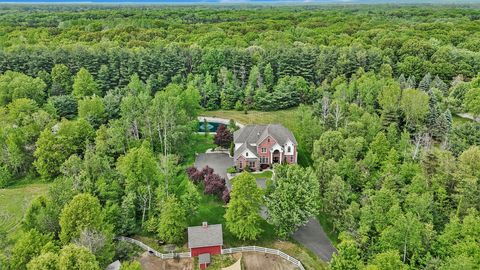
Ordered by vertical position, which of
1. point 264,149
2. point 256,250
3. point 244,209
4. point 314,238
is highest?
point 244,209

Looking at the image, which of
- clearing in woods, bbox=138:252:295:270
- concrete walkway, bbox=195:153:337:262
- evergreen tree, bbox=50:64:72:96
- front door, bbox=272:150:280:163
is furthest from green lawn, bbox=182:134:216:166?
evergreen tree, bbox=50:64:72:96

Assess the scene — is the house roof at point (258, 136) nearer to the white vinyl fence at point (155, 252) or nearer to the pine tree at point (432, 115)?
the white vinyl fence at point (155, 252)

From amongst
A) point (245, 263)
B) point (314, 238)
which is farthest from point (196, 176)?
point (314, 238)

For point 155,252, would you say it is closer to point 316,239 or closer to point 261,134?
point 316,239

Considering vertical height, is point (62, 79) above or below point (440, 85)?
above

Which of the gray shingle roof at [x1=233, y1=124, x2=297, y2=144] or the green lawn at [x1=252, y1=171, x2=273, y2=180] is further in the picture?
the gray shingle roof at [x1=233, y1=124, x2=297, y2=144]

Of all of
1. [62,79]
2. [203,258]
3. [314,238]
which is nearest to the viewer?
[203,258]

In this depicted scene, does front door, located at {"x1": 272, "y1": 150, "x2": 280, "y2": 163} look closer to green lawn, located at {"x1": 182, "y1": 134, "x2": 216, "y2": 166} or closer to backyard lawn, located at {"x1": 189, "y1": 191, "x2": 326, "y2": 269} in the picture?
green lawn, located at {"x1": 182, "y1": 134, "x2": 216, "y2": 166}
